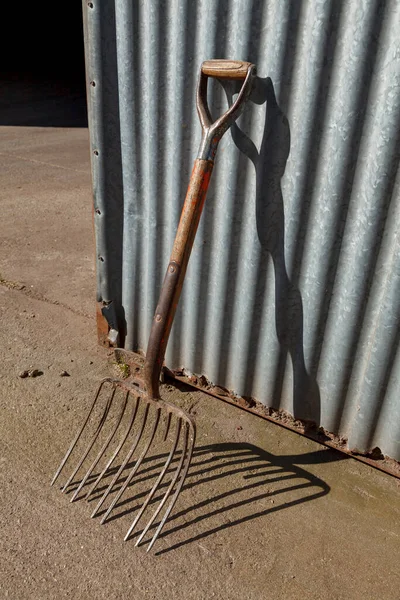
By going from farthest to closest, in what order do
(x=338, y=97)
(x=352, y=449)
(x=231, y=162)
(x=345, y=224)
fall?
(x=352, y=449)
(x=231, y=162)
(x=345, y=224)
(x=338, y=97)

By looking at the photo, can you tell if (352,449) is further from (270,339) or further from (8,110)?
(8,110)

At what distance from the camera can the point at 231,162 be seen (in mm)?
2299

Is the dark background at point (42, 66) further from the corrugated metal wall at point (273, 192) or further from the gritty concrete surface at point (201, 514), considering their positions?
the gritty concrete surface at point (201, 514)

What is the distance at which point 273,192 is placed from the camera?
2.26 metres

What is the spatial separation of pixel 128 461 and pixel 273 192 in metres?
1.27

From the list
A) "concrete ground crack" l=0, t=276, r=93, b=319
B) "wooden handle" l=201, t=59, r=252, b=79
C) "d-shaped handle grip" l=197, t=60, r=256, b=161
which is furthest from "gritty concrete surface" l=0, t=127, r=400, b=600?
"wooden handle" l=201, t=59, r=252, b=79

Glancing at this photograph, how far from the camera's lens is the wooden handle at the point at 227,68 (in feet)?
6.70

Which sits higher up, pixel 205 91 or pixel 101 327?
pixel 205 91

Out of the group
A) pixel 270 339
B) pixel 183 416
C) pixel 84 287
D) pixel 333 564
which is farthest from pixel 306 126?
pixel 84 287

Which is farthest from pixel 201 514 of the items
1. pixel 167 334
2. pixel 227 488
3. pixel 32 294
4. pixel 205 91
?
pixel 32 294

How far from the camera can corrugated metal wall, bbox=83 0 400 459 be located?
198 centimetres

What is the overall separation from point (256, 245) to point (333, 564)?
4.21 feet

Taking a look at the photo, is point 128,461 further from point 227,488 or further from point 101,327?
point 101,327

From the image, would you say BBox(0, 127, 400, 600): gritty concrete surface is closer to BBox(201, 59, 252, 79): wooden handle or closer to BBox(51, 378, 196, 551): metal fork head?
BBox(51, 378, 196, 551): metal fork head
